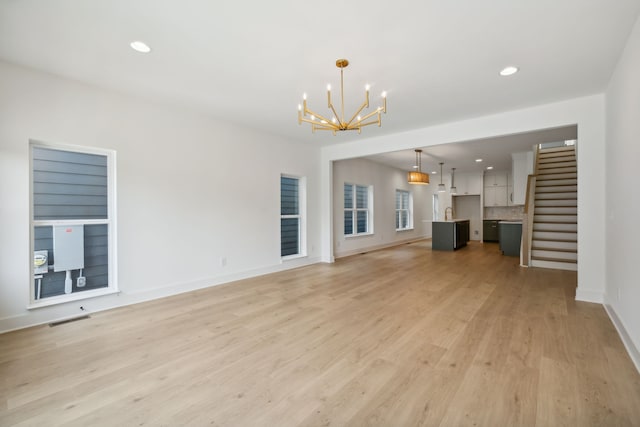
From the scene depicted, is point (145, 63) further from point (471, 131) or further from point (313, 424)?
point (471, 131)

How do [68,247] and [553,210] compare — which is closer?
[68,247]

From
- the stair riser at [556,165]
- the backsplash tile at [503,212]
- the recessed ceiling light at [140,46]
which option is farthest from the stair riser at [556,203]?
the recessed ceiling light at [140,46]

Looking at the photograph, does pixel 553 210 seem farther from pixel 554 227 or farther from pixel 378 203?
pixel 378 203

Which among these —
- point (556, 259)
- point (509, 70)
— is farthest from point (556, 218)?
point (509, 70)

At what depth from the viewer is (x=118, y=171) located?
368 cm

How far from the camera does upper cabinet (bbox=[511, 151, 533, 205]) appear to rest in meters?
7.66

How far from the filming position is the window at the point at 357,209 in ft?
26.4

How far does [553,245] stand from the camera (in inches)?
249

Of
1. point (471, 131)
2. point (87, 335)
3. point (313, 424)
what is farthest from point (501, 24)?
point (87, 335)

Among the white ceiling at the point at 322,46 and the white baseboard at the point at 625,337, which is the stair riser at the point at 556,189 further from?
the white baseboard at the point at 625,337

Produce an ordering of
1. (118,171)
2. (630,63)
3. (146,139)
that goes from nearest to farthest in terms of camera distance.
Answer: (630,63)
(118,171)
(146,139)

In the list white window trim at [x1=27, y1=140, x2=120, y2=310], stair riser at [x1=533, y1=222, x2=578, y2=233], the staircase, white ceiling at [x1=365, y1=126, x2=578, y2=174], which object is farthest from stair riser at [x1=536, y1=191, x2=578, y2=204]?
white window trim at [x1=27, y1=140, x2=120, y2=310]

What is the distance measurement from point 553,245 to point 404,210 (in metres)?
5.11

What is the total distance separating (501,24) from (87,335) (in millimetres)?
4735
